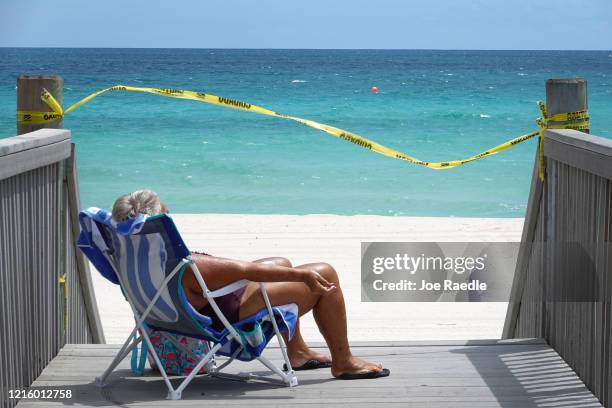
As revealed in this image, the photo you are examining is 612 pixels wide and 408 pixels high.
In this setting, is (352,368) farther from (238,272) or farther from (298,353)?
(238,272)

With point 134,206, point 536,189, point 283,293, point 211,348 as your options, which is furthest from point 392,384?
point 536,189

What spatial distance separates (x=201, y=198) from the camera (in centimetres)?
1819

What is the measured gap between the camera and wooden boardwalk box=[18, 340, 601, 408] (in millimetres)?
4102

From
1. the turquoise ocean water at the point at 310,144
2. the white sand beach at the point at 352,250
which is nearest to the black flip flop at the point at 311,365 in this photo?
the white sand beach at the point at 352,250

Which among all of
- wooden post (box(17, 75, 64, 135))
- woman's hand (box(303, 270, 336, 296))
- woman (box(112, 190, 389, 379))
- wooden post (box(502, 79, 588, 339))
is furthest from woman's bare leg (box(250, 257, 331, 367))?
wooden post (box(17, 75, 64, 135))

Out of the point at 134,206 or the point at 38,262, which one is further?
the point at 38,262

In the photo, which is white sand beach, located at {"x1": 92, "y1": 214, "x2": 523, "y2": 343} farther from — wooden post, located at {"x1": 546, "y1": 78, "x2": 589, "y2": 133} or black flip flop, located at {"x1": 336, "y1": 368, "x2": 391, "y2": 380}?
black flip flop, located at {"x1": 336, "y1": 368, "x2": 391, "y2": 380}

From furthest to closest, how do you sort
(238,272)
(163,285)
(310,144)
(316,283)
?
(310,144) < (316,283) < (238,272) < (163,285)

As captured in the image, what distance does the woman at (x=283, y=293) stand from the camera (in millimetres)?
4059

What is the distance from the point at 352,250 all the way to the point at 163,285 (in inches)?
274

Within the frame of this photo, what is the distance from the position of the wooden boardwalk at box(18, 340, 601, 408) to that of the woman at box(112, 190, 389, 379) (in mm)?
83

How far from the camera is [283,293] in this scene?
169 inches

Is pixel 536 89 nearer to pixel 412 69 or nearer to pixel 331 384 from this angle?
pixel 412 69

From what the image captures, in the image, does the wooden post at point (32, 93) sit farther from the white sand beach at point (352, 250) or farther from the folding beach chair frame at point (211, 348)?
the white sand beach at point (352, 250)
